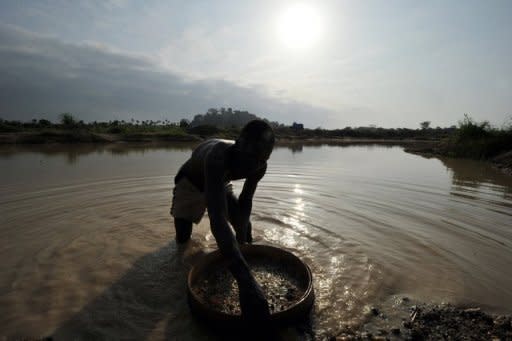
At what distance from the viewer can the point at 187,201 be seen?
3986 mm

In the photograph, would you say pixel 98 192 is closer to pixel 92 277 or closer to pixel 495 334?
pixel 92 277

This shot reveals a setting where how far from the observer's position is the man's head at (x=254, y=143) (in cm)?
221

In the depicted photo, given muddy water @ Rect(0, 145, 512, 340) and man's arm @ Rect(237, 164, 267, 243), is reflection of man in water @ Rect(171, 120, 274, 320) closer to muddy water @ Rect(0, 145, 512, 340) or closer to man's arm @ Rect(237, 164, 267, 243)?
man's arm @ Rect(237, 164, 267, 243)

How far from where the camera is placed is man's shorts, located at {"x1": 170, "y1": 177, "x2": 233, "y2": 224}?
398 centimetres

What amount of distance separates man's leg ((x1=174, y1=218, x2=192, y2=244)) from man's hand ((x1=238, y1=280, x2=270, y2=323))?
2236 mm

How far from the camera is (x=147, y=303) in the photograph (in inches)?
106

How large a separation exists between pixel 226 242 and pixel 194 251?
1858 millimetres

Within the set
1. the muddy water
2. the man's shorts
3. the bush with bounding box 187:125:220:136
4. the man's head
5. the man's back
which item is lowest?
the muddy water

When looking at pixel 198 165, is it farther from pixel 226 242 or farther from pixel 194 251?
pixel 226 242

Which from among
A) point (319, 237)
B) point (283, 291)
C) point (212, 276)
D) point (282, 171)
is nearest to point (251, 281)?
point (283, 291)

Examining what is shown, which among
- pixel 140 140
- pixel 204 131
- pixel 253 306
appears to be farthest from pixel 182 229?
pixel 204 131

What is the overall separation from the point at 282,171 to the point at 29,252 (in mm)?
8144

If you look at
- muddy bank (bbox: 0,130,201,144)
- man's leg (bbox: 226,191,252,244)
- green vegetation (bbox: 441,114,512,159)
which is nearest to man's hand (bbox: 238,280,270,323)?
man's leg (bbox: 226,191,252,244)

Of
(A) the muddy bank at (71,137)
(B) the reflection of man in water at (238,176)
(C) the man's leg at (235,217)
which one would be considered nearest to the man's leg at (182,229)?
(C) the man's leg at (235,217)
